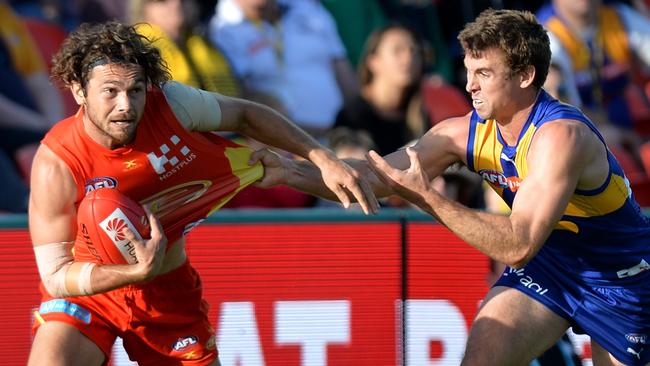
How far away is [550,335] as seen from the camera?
18.4 ft

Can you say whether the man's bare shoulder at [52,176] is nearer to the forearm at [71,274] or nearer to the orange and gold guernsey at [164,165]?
the orange and gold guernsey at [164,165]

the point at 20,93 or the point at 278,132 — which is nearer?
the point at 278,132

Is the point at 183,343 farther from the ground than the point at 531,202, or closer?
closer

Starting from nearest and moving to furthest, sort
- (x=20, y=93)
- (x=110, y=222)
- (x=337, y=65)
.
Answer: (x=110, y=222)
(x=20, y=93)
(x=337, y=65)

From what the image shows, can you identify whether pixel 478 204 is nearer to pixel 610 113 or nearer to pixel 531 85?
pixel 610 113

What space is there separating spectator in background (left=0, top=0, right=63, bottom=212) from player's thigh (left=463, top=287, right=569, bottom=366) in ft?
13.1

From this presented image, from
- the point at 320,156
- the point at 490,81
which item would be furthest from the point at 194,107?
the point at 490,81

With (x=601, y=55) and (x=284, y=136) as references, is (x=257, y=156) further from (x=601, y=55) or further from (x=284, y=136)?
(x=601, y=55)

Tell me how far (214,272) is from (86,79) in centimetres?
198

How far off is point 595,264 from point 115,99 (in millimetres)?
2297

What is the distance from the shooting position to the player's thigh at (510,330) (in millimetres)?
5484

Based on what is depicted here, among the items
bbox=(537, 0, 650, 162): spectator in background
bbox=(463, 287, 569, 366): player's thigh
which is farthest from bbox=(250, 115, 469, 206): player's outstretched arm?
bbox=(537, 0, 650, 162): spectator in background

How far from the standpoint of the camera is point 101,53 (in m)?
5.25

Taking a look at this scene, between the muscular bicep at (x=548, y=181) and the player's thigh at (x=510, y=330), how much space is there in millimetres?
544
